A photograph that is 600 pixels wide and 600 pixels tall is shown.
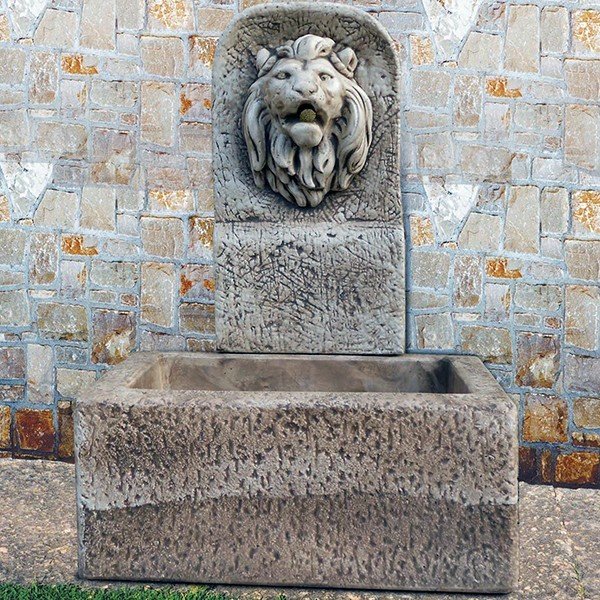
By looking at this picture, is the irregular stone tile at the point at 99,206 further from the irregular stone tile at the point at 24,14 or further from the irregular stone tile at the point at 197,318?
the irregular stone tile at the point at 24,14

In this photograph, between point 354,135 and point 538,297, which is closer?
point 354,135

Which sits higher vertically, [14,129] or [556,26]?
[556,26]

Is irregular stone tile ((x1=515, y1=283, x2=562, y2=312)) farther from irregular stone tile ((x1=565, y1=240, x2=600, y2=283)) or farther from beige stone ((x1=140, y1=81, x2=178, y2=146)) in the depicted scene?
beige stone ((x1=140, y1=81, x2=178, y2=146))

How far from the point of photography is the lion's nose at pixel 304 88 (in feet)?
7.13

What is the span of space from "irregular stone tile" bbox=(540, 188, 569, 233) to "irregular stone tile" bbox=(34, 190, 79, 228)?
1852 mm

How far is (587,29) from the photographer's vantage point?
2588 millimetres

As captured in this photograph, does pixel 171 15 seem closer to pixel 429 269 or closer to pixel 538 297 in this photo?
pixel 429 269

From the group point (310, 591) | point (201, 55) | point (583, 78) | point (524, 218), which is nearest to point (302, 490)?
point (310, 591)

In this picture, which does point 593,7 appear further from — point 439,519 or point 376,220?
point 439,519

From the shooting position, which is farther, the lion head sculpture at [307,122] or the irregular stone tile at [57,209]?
the irregular stone tile at [57,209]

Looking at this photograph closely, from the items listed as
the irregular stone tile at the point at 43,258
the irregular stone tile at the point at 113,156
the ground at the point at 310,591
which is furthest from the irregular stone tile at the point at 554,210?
the irregular stone tile at the point at 43,258

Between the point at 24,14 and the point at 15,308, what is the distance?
46.9 inches

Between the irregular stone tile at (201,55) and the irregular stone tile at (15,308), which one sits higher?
the irregular stone tile at (201,55)

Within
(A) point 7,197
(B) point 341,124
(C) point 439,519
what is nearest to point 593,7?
(B) point 341,124
